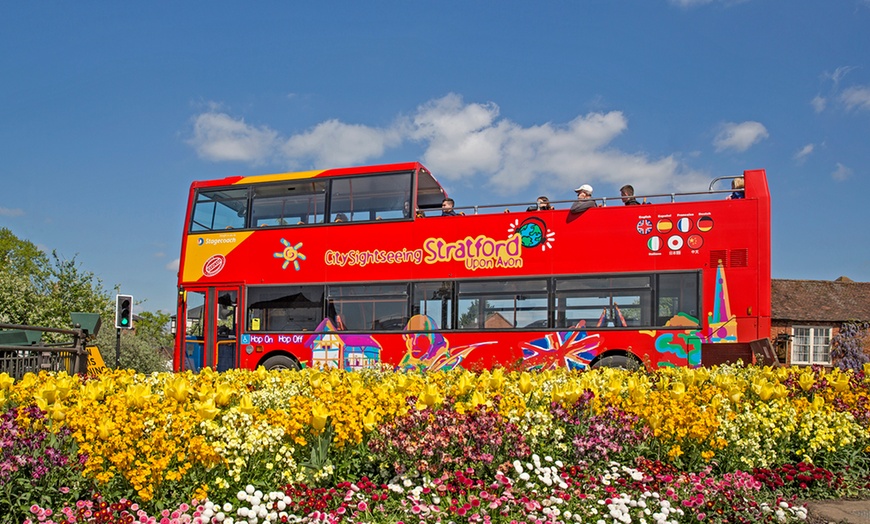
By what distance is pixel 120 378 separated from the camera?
697 cm

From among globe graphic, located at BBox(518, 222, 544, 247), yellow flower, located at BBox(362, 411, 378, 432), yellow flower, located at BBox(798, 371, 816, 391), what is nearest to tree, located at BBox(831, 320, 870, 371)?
globe graphic, located at BBox(518, 222, 544, 247)

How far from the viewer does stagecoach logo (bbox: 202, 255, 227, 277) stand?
1510 cm

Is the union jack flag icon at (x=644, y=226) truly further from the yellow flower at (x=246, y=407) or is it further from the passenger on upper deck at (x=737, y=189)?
the yellow flower at (x=246, y=407)

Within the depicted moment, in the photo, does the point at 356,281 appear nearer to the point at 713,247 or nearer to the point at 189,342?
the point at 189,342

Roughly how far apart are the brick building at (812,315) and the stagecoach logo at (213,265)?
2561 centimetres

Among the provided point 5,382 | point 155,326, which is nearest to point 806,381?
point 5,382

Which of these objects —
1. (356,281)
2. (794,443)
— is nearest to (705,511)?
(794,443)

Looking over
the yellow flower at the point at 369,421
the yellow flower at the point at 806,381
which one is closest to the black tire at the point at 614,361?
the yellow flower at the point at 806,381

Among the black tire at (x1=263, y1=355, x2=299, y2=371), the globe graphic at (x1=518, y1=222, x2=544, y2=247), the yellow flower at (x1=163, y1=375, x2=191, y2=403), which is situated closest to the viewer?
the yellow flower at (x1=163, y1=375, x2=191, y2=403)

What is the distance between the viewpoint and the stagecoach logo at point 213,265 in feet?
49.5

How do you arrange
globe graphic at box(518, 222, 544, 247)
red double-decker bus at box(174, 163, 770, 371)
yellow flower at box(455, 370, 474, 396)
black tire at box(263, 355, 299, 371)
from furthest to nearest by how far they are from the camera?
black tire at box(263, 355, 299, 371) → globe graphic at box(518, 222, 544, 247) → red double-decker bus at box(174, 163, 770, 371) → yellow flower at box(455, 370, 474, 396)

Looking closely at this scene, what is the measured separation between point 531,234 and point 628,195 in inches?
75.8

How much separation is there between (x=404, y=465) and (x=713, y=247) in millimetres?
9249

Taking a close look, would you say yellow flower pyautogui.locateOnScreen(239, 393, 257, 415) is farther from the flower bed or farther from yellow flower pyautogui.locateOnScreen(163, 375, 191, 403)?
yellow flower pyautogui.locateOnScreen(163, 375, 191, 403)
